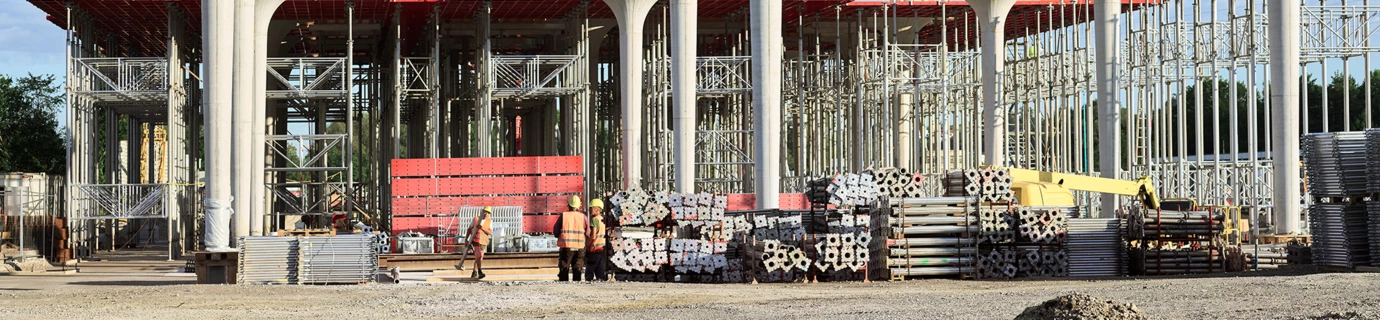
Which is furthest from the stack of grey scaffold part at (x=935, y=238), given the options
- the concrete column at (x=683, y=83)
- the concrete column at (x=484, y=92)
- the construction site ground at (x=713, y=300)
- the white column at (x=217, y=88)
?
the concrete column at (x=484, y=92)

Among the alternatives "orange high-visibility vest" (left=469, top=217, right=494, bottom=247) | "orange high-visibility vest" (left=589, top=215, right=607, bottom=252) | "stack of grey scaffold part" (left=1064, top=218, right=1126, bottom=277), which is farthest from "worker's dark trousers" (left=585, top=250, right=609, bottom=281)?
"stack of grey scaffold part" (left=1064, top=218, right=1126, bottom=277)

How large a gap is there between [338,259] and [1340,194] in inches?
Answer: 530

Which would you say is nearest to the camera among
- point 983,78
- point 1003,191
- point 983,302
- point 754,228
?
point 983,302

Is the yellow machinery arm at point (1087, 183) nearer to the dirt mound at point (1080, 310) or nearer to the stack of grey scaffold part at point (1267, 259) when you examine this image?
the stack of grey scaffold part at point (1267, 259)

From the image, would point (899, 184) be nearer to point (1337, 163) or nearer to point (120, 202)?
point (1337, 163)

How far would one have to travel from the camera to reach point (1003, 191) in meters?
22.7

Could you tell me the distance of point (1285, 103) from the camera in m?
29.5

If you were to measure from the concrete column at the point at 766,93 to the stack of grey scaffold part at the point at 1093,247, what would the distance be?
8573 mm

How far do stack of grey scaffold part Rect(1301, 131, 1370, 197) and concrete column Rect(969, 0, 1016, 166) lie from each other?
1522 cm

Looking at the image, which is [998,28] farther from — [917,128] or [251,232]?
[251,232]

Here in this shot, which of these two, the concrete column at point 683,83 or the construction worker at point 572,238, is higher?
the concrete column at point 683,83

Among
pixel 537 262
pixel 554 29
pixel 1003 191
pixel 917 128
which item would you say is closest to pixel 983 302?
pixel 1003 191

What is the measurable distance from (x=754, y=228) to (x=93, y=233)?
2047 centimetres

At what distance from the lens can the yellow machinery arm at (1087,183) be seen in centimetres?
2662
